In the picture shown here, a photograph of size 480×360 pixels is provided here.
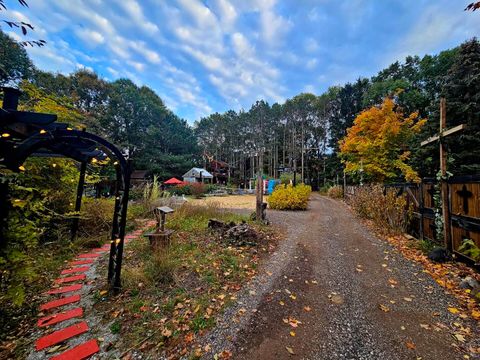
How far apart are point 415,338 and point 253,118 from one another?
36.2 meters

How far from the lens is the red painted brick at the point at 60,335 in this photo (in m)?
1.99

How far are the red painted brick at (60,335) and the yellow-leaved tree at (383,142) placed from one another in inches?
530

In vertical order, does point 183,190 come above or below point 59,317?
above

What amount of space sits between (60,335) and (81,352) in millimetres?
439

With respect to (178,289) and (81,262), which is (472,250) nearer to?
(178,289)

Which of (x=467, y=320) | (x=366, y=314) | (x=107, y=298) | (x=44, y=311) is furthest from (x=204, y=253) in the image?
(x=467, y=320)

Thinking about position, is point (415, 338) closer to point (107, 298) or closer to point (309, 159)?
point (107, 298)

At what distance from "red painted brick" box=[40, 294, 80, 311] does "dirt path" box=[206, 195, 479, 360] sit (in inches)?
84.1

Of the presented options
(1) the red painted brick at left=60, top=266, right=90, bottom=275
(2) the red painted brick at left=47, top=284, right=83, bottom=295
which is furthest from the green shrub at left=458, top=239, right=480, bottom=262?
(1) the red painted brick at left=60, top=266, right=90, bottom=275

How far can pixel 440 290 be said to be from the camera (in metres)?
2.91

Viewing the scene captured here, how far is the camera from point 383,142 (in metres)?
11.1

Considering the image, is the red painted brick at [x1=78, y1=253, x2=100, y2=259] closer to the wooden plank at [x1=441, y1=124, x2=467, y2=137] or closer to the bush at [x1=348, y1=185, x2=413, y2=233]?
the wooden plank at [x1=441, y1=124, x2=467, y2=137]

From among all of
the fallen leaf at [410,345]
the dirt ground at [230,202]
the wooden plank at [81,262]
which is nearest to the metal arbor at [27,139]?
the wooden plank at [81,262]

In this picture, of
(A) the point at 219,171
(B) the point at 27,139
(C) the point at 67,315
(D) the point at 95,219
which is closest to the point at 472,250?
(C) the point at 67,315
